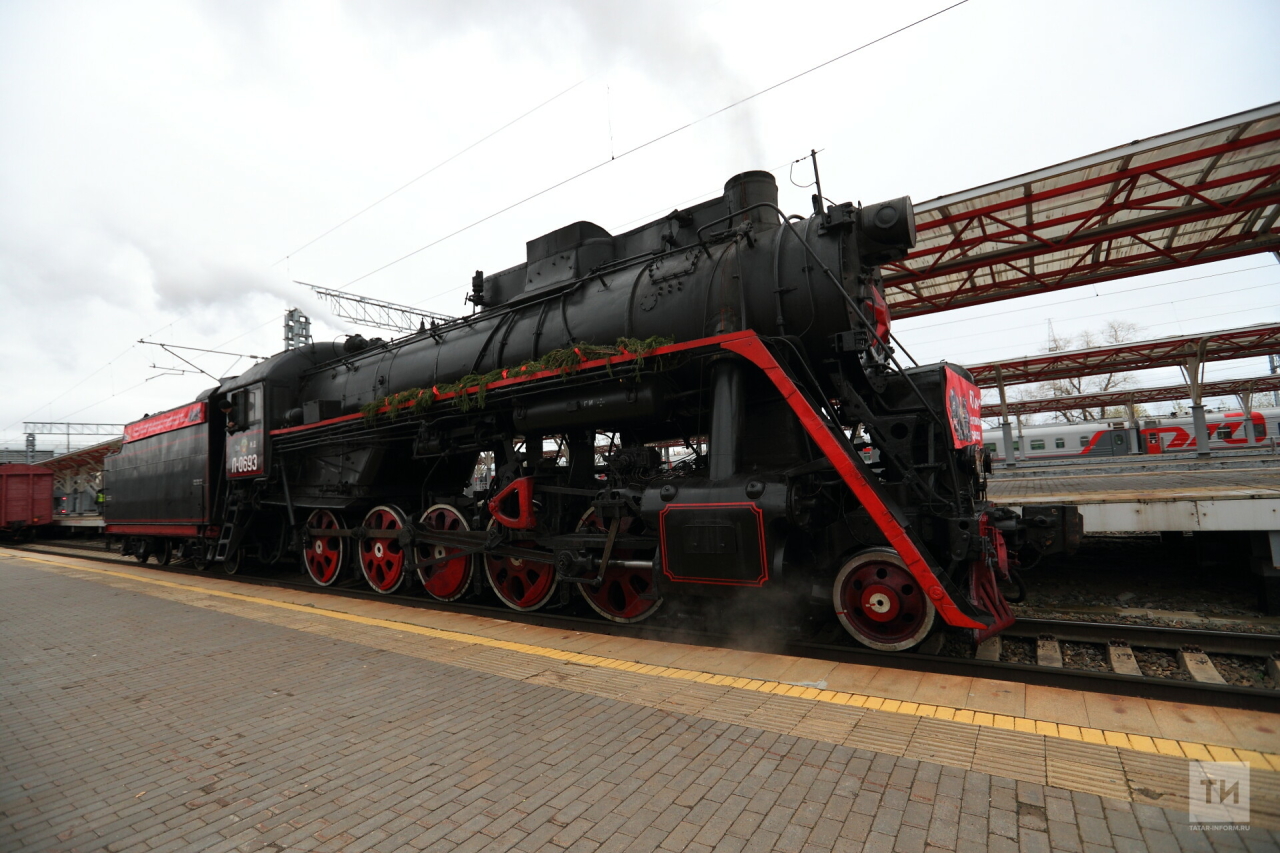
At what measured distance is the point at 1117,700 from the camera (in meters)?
3.38

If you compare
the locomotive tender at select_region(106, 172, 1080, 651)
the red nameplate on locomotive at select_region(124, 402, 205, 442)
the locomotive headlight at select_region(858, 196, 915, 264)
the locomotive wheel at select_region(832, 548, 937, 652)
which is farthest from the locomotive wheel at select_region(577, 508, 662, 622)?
the red nameplate on locomotive at select_region(124, 402, 205, 442)

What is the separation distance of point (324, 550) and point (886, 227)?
8.25m

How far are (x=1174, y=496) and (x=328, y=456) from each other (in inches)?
396

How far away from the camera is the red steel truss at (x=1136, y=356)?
1614cm

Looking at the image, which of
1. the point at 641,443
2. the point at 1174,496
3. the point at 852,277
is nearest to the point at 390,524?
the point at 641,443

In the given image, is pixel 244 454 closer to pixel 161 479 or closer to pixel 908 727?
pixel 161 479

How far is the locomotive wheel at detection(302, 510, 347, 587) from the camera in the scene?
845 centimetres

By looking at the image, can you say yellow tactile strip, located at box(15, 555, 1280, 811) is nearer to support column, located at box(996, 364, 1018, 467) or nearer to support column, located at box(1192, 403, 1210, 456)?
support column, located at box(996, 364, 1018, 467)

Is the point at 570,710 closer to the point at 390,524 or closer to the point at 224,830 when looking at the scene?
the point at 224,830

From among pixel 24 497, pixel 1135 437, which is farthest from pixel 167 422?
pixel 1135 437

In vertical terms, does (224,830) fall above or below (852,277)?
below

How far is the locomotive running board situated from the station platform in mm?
454

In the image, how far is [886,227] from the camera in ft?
15.2

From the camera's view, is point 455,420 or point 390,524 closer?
point 455,420
